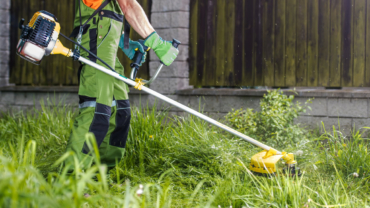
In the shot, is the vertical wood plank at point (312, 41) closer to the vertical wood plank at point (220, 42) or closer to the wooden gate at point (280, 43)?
the wooden gate at point (280, 43)

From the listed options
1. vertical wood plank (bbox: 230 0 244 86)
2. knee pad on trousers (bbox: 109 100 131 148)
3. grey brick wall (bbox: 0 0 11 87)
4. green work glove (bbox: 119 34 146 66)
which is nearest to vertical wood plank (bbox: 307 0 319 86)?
vertical wood plank (bbox: 230 0 244 86)

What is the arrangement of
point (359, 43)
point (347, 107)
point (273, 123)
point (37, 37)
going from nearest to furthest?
point (37, 37) < point (273, 123) < point (347, 107) < point (359, 43)

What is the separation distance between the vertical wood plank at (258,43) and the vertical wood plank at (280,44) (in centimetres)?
18

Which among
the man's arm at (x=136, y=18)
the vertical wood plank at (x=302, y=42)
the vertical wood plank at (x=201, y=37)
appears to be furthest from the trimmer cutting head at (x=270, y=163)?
the vertical wood plank at (x=201, y=37)

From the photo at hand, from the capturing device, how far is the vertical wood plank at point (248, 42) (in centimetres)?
424

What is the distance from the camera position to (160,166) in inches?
111

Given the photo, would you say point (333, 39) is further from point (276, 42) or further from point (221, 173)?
point (221, 173)

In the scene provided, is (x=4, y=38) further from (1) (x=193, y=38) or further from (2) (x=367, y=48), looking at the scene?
(2) (x=367, y=48)

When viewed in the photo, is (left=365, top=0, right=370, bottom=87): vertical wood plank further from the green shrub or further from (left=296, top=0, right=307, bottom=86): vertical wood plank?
the green shrub

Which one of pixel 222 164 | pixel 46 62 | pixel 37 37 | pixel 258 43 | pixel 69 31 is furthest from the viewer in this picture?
pixel 46 62

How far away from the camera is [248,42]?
4258mm

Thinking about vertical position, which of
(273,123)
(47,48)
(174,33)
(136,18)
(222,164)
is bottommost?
(222,164)

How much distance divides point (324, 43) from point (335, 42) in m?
0.12

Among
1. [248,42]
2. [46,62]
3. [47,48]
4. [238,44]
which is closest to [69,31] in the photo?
[46,62]
